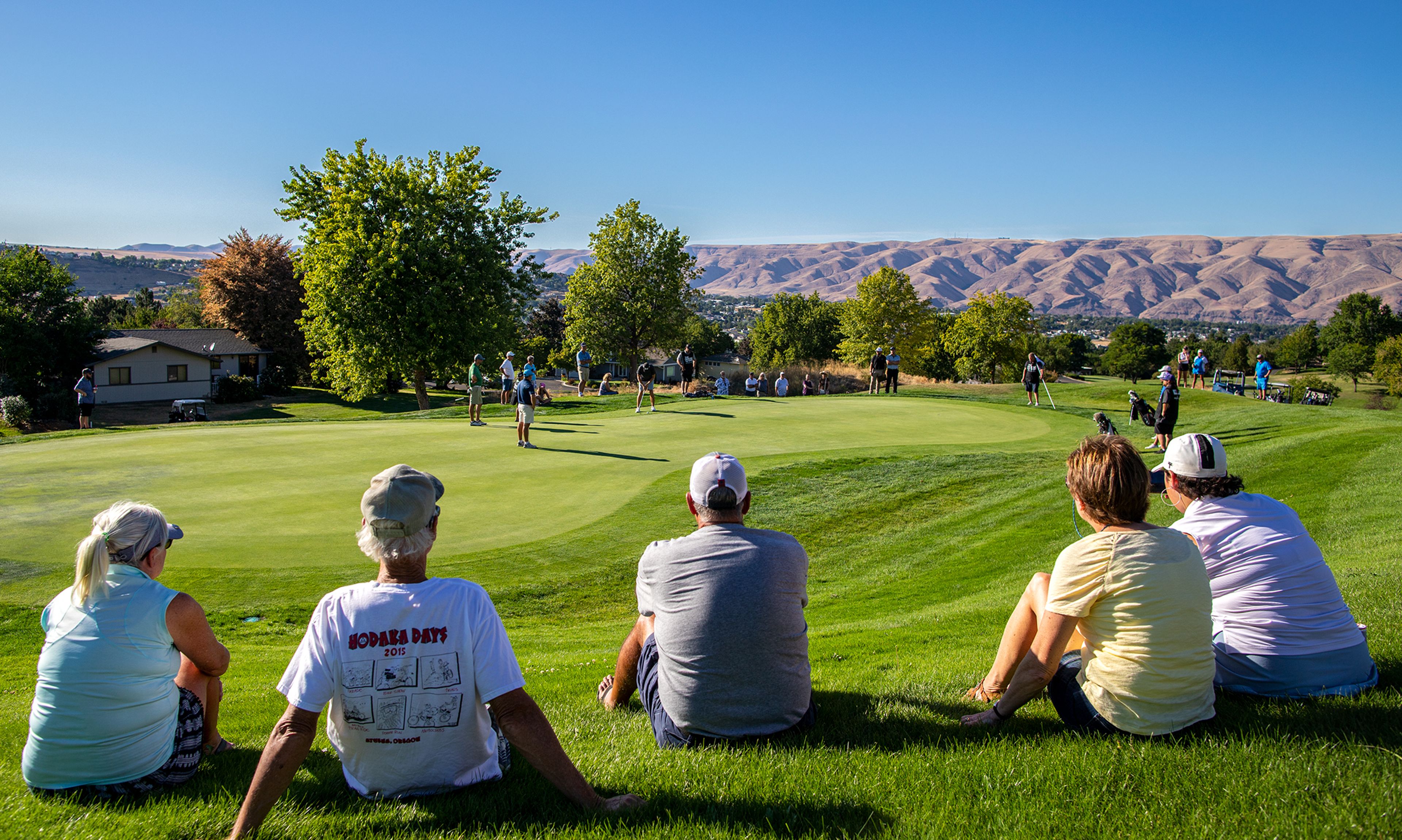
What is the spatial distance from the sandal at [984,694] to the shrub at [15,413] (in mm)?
45644

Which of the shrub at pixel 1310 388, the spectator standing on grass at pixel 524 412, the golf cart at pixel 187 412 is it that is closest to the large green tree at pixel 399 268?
the golf cart at pixel 187 412

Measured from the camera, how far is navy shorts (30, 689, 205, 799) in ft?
11.5

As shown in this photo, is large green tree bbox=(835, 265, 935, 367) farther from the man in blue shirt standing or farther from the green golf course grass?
the green golf course grass

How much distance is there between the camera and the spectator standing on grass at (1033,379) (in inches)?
1064

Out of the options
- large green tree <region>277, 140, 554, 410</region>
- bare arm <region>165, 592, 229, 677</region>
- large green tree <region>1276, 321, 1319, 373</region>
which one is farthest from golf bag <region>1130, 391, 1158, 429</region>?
large green tree <region>1276, 321, 1319, 373</region>

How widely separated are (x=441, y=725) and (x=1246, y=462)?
50.5 ft

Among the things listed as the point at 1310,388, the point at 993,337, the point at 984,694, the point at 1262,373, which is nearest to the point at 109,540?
the point at 984,694

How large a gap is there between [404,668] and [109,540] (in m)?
1.69

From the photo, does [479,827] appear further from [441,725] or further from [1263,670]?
[1263,670]

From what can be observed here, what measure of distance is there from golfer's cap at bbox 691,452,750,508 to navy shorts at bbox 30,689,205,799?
8.87 ft

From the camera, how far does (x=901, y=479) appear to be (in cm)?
1527

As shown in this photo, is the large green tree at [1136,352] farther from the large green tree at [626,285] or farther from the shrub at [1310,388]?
the large green tree at [626,285]

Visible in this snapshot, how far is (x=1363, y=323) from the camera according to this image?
322ft

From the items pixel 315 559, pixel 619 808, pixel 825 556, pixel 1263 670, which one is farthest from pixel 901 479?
pixel 619 808
